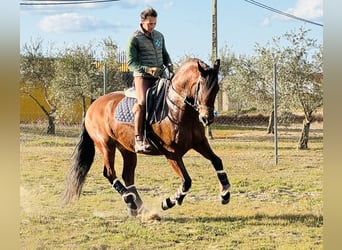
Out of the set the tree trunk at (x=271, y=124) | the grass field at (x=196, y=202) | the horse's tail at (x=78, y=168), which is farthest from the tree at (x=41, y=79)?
the tree trunk at (x=271, y=124)

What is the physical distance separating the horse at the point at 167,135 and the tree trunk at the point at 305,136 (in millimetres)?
665

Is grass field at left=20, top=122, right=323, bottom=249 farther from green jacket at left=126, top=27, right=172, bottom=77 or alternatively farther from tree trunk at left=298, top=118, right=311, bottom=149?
green jacket at left=126, top=27, right=172, bottom=77

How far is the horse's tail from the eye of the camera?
5.15 metres

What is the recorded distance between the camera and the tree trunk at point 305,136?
5.05 metres

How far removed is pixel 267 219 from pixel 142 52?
63.4 inches

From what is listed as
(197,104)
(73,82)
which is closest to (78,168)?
(73,82)

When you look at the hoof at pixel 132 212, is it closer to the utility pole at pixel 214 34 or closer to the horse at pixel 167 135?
the horse at pixel 167 135

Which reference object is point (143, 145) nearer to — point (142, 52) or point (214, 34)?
point (142, 52)

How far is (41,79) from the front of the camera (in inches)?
206

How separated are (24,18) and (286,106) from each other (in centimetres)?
224

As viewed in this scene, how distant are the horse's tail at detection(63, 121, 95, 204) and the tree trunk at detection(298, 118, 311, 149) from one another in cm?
168

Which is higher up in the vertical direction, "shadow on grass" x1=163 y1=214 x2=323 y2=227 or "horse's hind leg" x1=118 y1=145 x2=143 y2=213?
"horse's hind leg" x1=118 y1=145 x2=143 y2=213

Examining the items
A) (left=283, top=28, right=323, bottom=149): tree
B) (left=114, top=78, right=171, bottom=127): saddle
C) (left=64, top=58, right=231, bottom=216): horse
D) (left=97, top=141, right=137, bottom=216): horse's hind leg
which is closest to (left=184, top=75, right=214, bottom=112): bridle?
(left=64, top=58, right=231, bottom=216): horse
